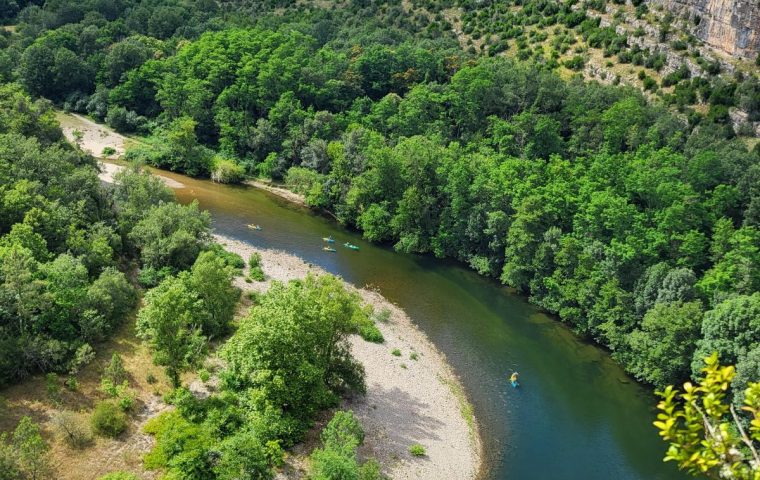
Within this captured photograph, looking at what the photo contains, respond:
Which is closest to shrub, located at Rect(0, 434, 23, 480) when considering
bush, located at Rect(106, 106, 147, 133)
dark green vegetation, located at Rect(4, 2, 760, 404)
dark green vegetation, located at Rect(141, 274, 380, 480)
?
dark green vegetation, located at Rect(141, 274, 380, 480)

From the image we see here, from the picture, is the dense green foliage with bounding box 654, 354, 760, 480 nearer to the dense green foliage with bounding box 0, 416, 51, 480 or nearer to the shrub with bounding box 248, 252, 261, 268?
the dense green foliage with bounding box 0, 416, 51, 480

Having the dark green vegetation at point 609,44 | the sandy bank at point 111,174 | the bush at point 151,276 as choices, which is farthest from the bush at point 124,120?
the dark green vegetation at point 609,44

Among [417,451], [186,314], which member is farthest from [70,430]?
[417,451]

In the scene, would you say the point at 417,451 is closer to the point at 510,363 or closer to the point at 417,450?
the point at 417,450

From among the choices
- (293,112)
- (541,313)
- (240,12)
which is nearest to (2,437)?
(541,313)

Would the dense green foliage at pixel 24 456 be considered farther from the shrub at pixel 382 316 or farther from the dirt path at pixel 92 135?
the dirt path at pixel 92 135

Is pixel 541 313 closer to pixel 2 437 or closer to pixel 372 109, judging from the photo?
pixel 372 109
